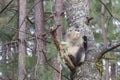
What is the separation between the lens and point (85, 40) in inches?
94.8

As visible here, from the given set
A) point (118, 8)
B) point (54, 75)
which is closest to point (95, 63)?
point (54, 75)

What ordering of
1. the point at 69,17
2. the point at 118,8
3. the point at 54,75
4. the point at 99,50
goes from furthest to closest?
the point at 118,8 → the point at 54,75 → the point at 69,17 → the point at 99,50

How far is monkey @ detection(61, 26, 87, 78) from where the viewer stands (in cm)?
237

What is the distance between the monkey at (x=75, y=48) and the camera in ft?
7.77

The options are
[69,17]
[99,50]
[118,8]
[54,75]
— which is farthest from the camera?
[118,8]

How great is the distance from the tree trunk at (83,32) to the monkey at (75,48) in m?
0.03

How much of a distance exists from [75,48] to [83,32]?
138mm

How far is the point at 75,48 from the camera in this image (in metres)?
2.42

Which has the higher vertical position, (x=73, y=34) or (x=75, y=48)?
(x=73, y=34)

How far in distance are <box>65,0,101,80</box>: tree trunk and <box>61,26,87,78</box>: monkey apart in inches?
1.2

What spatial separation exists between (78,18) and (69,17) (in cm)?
8

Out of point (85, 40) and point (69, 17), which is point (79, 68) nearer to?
point (85, 40)

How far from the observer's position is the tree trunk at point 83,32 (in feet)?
7.71

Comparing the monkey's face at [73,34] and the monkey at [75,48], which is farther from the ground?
the monkey's face at [73,34]
